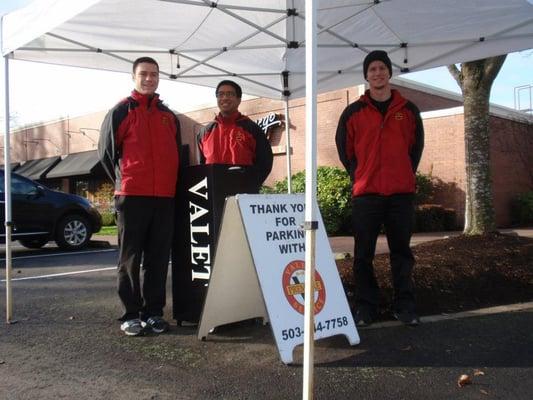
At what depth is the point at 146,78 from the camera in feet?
13.8

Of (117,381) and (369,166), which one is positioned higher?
Result: (369,166)

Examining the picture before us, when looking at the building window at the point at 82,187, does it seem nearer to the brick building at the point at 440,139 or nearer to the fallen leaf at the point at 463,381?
the brick building at the point at 440,139

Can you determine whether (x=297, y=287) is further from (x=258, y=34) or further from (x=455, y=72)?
(x=455, y=72)

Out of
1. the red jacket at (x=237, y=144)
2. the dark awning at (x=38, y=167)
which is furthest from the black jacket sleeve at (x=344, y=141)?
the dark awning at (x=38, y=167)

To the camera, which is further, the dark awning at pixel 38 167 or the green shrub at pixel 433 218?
the dark awning at pixel 38 167

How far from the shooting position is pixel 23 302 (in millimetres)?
5645

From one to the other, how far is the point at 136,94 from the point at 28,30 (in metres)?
1.09

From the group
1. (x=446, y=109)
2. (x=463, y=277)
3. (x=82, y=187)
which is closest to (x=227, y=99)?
(x=463, y=277)

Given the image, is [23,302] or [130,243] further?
[23,302]

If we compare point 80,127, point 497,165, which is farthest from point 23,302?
point 80,127

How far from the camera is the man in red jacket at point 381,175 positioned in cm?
427

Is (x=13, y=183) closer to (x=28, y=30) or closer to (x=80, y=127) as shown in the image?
(x=28, y=30)

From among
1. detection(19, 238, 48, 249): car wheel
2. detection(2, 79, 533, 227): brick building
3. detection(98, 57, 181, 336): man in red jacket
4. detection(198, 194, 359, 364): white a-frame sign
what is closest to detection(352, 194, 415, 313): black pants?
detection(198, 194, 359, 364): white a-frame sign

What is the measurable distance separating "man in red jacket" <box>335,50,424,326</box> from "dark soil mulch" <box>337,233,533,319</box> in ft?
1.14
